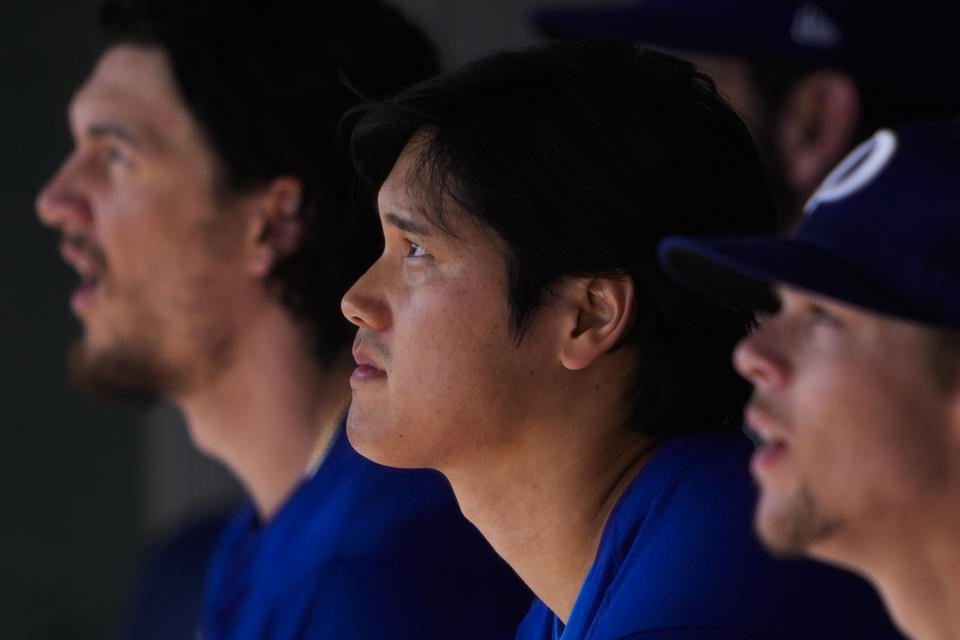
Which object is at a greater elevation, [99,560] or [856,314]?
[856,314]

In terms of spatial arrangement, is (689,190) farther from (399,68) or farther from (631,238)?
(399,68)

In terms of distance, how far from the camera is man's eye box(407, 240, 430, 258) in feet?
5.31

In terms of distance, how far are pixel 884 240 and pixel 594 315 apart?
0.48 meters

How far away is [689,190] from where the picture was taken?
1550 millimetres

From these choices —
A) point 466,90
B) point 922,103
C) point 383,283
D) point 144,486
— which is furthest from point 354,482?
point 144,486

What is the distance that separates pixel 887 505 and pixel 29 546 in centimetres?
398

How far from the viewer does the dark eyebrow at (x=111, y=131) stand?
8.16 ft

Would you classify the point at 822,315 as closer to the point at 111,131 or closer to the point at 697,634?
the point at 697,634

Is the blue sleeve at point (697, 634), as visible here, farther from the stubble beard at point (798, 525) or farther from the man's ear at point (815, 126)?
the man's ear at point (815, 126)

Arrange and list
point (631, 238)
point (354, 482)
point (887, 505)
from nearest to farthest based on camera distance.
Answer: point (887, 505) → point (631, 238) → point (354, 482)

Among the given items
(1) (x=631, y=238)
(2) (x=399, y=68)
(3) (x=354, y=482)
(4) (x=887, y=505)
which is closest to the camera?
(4) (x=887, y=505)

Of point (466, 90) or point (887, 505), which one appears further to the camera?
point (466, 90)

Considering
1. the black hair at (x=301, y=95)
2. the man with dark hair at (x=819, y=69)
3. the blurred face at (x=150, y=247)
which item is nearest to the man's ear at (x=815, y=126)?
the man with dark hair at (x=819, y=69)

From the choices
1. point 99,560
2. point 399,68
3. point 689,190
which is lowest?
point 99,560
